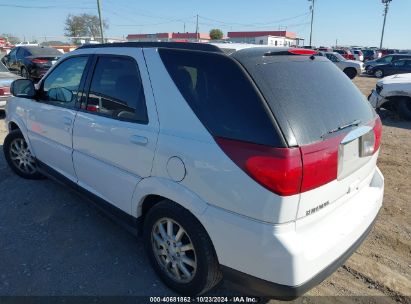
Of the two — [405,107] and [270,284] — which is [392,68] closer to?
[405,107]

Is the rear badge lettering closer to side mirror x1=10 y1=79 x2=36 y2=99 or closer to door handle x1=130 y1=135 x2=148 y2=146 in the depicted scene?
door handle x1=130 y1=135 x2=148 y2=146

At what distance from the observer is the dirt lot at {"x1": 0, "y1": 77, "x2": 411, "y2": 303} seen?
2752 mm

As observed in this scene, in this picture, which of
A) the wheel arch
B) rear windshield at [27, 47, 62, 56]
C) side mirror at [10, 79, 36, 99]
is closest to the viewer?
A: side mirror at [10, 79, 36, 99]

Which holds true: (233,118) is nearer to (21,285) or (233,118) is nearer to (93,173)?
(93,173)

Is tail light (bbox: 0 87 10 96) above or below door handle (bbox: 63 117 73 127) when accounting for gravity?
below

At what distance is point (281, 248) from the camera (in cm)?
193

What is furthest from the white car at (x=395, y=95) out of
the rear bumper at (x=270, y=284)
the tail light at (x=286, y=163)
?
the tail light at (x=286, y=163)

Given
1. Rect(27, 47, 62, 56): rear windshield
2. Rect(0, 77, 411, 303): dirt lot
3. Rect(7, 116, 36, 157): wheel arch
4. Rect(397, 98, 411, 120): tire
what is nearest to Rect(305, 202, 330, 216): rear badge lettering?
Rect(0, 77, 411, 303): dirt lot

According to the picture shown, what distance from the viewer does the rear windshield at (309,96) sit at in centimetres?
198

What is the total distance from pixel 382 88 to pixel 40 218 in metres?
8.33

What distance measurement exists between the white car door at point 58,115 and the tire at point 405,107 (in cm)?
820

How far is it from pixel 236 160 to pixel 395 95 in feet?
27.1

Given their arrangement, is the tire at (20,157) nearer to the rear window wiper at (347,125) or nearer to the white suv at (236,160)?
the white suv at (236,160)

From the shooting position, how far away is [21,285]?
9.14 feet
